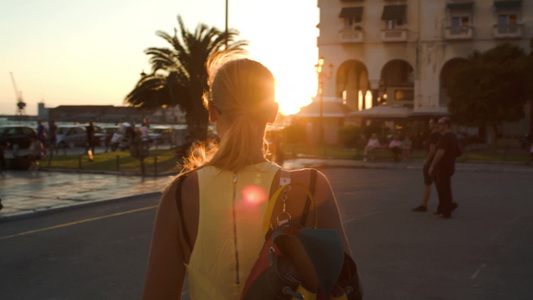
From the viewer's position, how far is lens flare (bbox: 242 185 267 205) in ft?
5.88

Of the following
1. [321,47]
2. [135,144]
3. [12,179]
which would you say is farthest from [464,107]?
[12,179]

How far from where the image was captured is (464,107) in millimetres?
36156

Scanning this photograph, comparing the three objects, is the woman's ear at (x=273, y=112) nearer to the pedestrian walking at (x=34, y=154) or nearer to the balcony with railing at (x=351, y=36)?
the pedestrian walking at (x=34, y=154)

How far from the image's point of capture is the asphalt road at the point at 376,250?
5.86 m

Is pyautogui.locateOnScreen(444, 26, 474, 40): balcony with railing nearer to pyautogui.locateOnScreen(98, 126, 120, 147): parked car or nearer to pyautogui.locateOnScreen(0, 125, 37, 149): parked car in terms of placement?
pyautogui.locateOnScreen(98, 126, 120, 147): parked car

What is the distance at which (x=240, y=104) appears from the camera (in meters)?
1.82

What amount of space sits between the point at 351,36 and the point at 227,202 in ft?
158

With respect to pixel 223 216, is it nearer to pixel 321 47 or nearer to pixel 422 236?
pixel 422 236

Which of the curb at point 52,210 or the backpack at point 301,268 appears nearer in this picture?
the backpack at point 301,268

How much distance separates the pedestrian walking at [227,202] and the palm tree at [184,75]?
28.0 metres

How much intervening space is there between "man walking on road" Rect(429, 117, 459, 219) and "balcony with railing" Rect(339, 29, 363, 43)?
128 feet

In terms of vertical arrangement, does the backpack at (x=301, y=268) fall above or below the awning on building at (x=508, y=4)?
below

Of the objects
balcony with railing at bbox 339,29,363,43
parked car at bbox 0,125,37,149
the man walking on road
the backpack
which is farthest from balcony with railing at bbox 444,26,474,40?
the backpack

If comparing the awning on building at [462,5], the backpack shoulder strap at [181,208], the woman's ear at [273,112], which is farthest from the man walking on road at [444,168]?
the awning on building at [462,5]
